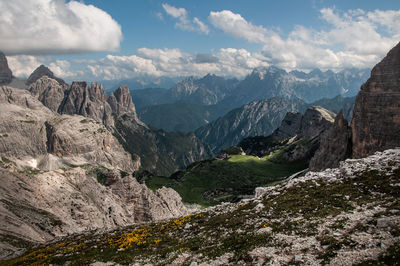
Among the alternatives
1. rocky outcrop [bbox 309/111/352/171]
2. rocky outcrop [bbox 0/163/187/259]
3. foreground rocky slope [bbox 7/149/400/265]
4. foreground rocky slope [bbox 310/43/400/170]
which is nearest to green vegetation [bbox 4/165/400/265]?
foreground rocky slope [bbox 7/149/400/265]

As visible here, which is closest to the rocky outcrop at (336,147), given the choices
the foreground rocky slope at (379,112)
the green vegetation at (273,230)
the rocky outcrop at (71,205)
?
the foreground rocky slope at (379,112)

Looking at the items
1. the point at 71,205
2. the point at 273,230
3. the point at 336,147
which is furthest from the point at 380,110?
the point at 71,205

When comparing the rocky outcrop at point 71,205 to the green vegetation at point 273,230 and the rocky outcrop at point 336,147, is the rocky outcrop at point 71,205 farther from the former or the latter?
the rocky outcrop at point 336,147

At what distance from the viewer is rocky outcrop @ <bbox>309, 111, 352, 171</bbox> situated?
339ft

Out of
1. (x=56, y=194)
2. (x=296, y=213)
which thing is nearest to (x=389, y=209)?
(x=296, y=213)

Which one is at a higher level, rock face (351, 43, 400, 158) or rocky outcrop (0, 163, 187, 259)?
rock face (351, 43, 400, 158)

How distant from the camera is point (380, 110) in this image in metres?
83.6

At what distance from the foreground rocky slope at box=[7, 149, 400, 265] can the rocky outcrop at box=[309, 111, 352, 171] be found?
242 feet

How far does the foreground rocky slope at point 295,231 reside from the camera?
61.7 feet

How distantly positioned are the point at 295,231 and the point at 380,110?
7889cm

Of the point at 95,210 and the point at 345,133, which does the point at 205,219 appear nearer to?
the point at 95,210

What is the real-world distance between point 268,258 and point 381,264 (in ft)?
23.8

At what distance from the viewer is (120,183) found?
318 feet

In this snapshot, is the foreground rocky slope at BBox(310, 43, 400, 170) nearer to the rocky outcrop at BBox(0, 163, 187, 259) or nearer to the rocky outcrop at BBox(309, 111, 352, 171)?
the rocky outcrop at BBox(309, 111, 352, 171)
